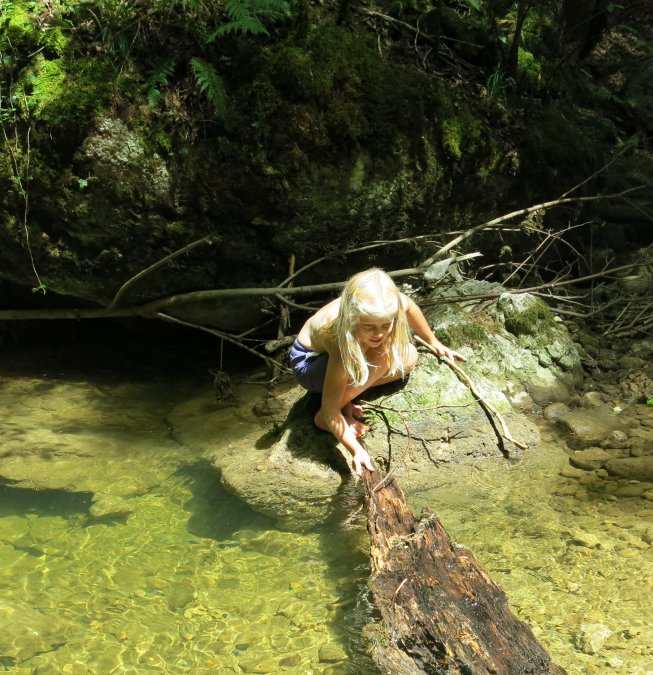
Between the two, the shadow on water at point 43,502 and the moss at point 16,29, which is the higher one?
the moss at point 16,29

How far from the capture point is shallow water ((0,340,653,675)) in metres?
2.74

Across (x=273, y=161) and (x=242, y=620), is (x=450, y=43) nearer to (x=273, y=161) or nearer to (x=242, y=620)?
(x=273, y=161)

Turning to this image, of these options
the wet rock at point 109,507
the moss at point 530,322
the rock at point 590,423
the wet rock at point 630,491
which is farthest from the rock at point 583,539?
the wet rock at point 109,507

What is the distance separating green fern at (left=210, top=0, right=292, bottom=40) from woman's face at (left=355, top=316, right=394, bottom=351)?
2337 millimetres

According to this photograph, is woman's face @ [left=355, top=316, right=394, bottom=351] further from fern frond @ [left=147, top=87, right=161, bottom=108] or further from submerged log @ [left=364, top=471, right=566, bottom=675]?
fern frond @ [left=147, top=87, right=161, bottom=108]

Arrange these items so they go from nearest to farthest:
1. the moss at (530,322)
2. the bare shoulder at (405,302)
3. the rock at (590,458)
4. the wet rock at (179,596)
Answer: the wet rock at (179,596) → the bare shoulder at (405,302) → the rock at (590,458) → the moss at (530,322)

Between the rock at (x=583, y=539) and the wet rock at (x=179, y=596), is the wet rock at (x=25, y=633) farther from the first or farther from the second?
the rock at (x=583, y=539)

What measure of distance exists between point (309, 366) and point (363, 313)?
828 millimetres

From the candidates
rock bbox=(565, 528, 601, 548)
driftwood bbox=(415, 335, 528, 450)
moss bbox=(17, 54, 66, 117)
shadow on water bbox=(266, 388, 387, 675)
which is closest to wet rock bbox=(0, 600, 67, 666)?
shadow on water bbox=(266, 388, 387, 675)

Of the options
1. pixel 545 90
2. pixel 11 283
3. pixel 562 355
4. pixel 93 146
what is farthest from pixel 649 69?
pixel 11 283

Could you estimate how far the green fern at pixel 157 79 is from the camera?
14.2 feet

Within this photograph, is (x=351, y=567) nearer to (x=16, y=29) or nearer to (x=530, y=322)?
(x=530, y=322)

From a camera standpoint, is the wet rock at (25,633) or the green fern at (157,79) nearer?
the wet rock at (25,633)

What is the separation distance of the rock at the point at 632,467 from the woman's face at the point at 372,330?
1785 millimetres
